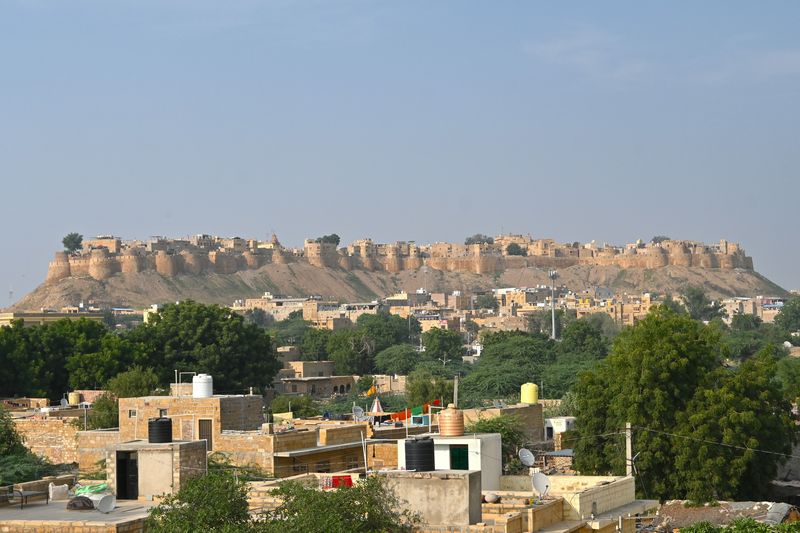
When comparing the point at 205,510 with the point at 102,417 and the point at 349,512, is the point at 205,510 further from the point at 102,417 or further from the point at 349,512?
the point at 102,417

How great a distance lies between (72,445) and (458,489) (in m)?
16.3

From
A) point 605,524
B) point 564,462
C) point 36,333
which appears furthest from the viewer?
point 36,333

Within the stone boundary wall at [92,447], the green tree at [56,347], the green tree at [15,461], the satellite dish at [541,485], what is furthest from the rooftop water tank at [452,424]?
the green tree at [56,347]

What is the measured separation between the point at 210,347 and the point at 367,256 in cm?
13233

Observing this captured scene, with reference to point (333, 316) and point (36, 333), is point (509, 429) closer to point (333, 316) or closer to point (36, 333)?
point (36, 333)

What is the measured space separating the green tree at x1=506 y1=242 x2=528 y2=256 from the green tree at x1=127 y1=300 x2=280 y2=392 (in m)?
139

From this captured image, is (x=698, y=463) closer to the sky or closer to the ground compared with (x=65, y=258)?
closer to the ground

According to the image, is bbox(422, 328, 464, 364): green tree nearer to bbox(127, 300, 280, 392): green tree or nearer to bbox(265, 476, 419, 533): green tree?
bbox(127, 300, 280, 392): green tree

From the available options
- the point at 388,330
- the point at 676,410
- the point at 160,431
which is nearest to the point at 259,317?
the point at 388,330

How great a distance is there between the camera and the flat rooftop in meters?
10.9

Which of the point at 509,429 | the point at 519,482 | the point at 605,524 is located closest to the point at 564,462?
the point at 509,429

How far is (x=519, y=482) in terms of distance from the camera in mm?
14227

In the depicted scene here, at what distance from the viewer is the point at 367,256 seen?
18238cm

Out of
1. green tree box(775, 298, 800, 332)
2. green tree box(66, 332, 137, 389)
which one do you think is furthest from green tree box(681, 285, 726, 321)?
green tree box(66, 332, 137, 389)
